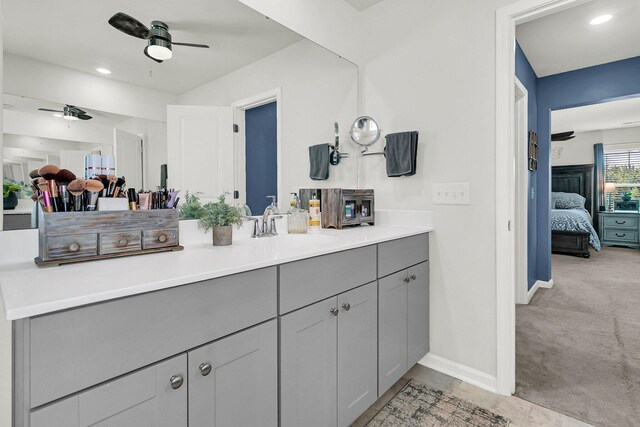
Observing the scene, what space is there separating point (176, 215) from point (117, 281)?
0.50 meters

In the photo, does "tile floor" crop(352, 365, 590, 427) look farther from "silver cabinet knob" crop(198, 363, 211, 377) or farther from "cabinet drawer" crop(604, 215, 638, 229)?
"cabinet drawer" crop(604, 215, 638, 229)

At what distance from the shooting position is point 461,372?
6.38 feet

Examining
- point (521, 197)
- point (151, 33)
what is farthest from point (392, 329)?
point (521, 197)

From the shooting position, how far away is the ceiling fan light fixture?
4.39ft

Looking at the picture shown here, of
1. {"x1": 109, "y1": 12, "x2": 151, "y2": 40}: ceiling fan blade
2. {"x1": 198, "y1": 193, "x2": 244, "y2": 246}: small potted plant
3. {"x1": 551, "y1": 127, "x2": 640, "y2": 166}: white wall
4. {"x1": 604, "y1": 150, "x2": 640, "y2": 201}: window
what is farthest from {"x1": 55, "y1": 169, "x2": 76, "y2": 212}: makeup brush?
{"x1": 604, "y1": 150, "x2": 640, "y2": 201}: window

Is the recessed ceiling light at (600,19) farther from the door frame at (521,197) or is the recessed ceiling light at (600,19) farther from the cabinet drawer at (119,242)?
the cabinet drawer at (119,242)

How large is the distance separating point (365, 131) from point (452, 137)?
Result: 0.59 m

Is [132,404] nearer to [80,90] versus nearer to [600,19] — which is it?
[80,90]

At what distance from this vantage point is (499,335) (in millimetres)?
1810

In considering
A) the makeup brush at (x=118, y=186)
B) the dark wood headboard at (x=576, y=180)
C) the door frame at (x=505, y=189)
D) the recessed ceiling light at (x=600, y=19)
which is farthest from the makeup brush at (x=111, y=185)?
the dark wood headboard at (x=576, y=180)

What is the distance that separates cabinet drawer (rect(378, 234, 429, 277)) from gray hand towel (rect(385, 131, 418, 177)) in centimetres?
45

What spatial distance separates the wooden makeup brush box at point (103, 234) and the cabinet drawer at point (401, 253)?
3.13ft

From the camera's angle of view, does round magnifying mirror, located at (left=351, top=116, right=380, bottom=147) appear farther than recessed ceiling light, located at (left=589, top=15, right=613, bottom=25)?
No

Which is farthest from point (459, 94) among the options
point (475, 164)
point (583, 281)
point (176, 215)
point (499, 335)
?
point (583, 281)
